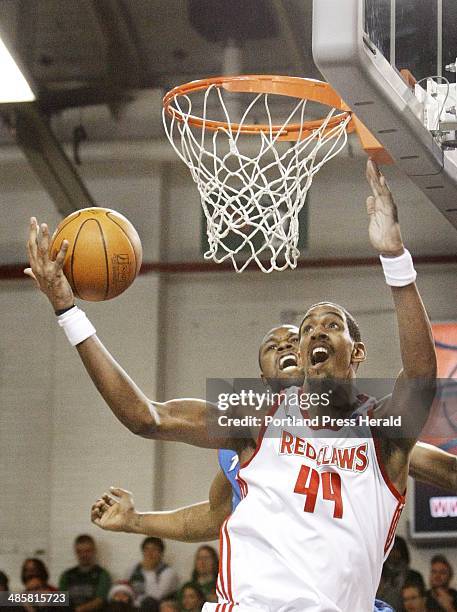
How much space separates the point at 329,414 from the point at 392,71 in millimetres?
1017

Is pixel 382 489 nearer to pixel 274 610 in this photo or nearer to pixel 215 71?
pixel 274 610

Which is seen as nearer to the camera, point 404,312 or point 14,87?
point 404,312

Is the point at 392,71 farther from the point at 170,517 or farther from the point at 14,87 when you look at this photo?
the point at 14,87

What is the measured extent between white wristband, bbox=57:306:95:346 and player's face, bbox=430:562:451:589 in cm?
257

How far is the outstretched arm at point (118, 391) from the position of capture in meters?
2.71

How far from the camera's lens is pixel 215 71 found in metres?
5.21

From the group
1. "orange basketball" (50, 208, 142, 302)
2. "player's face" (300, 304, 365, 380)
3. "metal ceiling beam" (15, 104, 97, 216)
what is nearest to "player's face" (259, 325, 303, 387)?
"player's face" (300, 304, 365, 380)

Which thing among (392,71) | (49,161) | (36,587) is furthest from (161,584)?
(392,71)

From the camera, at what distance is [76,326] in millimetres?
2850

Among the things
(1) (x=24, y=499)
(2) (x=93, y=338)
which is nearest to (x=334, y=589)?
(2) (x=93, y=338)

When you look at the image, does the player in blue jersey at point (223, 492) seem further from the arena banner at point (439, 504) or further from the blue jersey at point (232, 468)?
the arena banner at point (439, 504)

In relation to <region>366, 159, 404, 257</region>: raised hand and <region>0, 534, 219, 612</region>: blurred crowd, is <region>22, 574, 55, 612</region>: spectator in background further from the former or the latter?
<region>366, 159, 404, 257</region>: raised hand

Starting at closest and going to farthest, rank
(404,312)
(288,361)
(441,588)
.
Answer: (404,312) < (288,361) < (441,588)

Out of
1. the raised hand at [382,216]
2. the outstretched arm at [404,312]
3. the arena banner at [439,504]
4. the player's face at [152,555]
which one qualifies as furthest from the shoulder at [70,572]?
the raised hand at [382,216]
